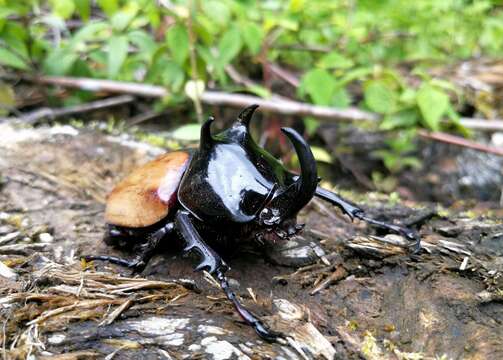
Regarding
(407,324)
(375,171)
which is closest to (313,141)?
(375,171)

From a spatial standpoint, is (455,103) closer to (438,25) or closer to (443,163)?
(443,163)

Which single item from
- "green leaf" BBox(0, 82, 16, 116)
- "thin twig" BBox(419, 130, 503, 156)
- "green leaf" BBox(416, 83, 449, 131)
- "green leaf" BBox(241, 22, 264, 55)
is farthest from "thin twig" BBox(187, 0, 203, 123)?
"green leaf" BBox(0, 82, 16, 116)

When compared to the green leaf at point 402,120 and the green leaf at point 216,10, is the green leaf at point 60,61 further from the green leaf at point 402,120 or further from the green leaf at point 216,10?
the green leaf at point 402,120

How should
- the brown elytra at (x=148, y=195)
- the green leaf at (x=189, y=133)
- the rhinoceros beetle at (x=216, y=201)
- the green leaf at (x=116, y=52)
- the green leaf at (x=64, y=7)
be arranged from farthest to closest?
1. the green leaf at (x=64, y=7)
2. the green leaf at (x=116, y=52)
3. the green leaf at (x=189, y=133)
4. the brown elytra at (x=148, y=195)
5. the rhinoceros beetle at (x=216, y=201)

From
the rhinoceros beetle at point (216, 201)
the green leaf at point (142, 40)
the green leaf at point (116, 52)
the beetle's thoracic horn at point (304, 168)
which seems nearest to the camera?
the beetle's thoracic horn at point (304, 168)

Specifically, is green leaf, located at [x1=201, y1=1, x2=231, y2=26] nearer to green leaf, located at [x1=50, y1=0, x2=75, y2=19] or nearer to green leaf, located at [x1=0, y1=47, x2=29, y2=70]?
green leaf, located at [x1=50, y1=0, x2=75, y2=19]

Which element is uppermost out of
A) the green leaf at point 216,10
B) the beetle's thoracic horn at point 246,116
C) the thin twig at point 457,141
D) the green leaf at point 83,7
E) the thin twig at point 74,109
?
the green leaf at point 216,10

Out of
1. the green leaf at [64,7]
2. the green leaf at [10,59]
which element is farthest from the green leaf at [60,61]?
the green leaf at [10,59]
